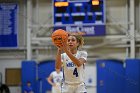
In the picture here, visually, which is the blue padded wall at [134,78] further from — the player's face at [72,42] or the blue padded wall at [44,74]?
the player's face at [72,42]

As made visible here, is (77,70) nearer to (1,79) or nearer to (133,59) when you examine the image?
(133,59)

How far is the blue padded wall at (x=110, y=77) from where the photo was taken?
607 inches

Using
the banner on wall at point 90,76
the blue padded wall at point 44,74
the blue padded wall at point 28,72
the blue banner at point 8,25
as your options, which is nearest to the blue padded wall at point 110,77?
the banner on wall at point 90,76

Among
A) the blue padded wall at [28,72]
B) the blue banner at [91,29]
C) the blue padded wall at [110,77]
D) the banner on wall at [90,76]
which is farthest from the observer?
the banner on wall at [90,76]

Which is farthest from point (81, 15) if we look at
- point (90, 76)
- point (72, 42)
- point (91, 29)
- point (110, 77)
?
point (72, 42)

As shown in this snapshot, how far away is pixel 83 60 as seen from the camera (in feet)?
16.5

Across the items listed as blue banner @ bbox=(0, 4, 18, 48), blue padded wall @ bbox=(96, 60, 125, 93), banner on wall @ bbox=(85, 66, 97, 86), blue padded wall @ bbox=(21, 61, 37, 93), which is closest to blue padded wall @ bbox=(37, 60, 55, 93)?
blue padded wall @ bbox=(21, 61, 37, 93)

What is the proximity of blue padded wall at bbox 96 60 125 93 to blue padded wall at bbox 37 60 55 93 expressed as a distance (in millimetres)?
2049

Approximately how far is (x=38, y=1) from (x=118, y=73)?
478 centimetres

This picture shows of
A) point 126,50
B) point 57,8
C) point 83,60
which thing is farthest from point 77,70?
point 126,50

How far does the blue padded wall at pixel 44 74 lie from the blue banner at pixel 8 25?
1626 mm

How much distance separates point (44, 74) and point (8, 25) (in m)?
2.71

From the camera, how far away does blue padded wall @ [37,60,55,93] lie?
15867 mm

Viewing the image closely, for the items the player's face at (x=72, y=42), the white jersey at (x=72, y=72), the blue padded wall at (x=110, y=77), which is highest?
the player's face at (x=72, y=42)
